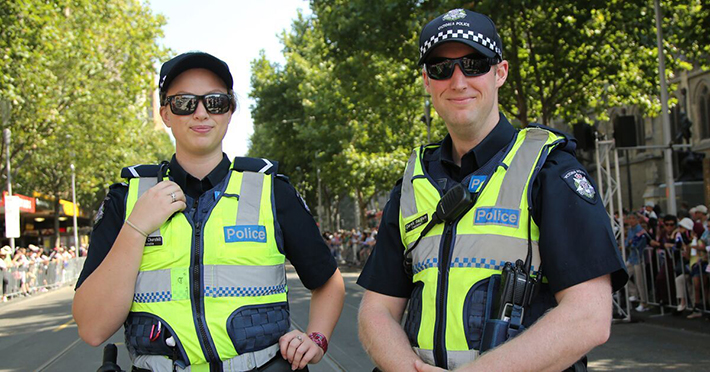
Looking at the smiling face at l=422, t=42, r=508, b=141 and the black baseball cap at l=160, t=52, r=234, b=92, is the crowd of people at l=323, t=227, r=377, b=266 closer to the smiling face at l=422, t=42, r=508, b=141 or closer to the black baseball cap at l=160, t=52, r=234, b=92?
the black baseball cap at l=160, t=52, r=234, b=92

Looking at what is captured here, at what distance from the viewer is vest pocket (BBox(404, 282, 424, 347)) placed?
218 cm

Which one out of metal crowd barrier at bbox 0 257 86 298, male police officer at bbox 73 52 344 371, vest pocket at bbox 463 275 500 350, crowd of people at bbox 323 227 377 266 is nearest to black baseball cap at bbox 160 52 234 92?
male police officer at bbox 73 52 344 371

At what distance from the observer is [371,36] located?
19531mm

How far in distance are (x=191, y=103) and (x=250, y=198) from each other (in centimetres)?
42

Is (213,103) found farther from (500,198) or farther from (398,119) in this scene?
(398,119)

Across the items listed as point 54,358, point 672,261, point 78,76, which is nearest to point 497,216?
point 54,358

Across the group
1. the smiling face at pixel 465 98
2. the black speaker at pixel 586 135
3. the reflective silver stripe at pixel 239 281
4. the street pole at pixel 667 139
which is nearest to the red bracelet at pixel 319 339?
the reflective silver stripe at pixel 239 281

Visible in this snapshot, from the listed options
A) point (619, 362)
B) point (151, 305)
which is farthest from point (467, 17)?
point (619, 362)

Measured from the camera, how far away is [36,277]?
2680cm

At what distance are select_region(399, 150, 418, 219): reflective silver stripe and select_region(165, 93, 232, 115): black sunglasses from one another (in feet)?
2.54

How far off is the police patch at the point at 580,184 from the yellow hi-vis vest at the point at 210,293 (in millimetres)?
1102

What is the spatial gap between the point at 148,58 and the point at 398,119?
1234 cm

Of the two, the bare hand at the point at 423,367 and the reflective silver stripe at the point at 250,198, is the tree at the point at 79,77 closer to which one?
the reflective silver stripe at the point at 250,198

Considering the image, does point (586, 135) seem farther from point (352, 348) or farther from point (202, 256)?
point (202, 256)
